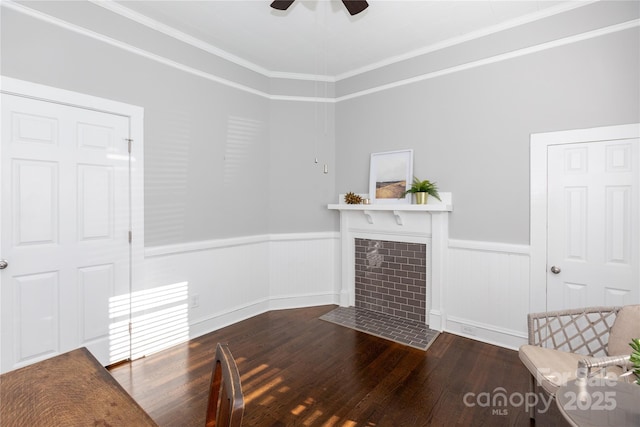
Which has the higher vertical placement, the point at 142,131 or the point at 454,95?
the point at 454,95

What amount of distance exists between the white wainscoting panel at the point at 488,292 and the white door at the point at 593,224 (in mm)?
262

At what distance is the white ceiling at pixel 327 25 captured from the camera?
274 centimetres

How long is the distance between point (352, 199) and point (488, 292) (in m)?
1.81

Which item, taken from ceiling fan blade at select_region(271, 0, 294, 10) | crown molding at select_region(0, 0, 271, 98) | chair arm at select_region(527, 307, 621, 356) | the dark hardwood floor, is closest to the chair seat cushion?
chair arm at select_region(527, 307, 621, 356)

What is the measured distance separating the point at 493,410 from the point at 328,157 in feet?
10.5

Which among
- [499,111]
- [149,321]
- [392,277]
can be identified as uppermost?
[499,111]

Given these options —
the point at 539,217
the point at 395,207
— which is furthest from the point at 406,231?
the point at 539,217

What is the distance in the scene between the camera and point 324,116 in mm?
4258

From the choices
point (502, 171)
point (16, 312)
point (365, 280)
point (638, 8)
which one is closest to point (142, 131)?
point (16, 312)

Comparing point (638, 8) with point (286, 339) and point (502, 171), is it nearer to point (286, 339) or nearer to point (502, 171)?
point (502, 171)

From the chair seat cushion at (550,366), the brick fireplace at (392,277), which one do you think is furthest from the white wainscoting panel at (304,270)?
the chair seat cushion at (550,366)

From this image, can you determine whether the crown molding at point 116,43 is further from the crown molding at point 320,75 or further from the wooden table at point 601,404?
the wooden table at point 601,404

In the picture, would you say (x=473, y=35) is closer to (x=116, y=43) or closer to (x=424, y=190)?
(x=424, y=190)

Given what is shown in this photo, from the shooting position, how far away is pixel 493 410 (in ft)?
6.97
